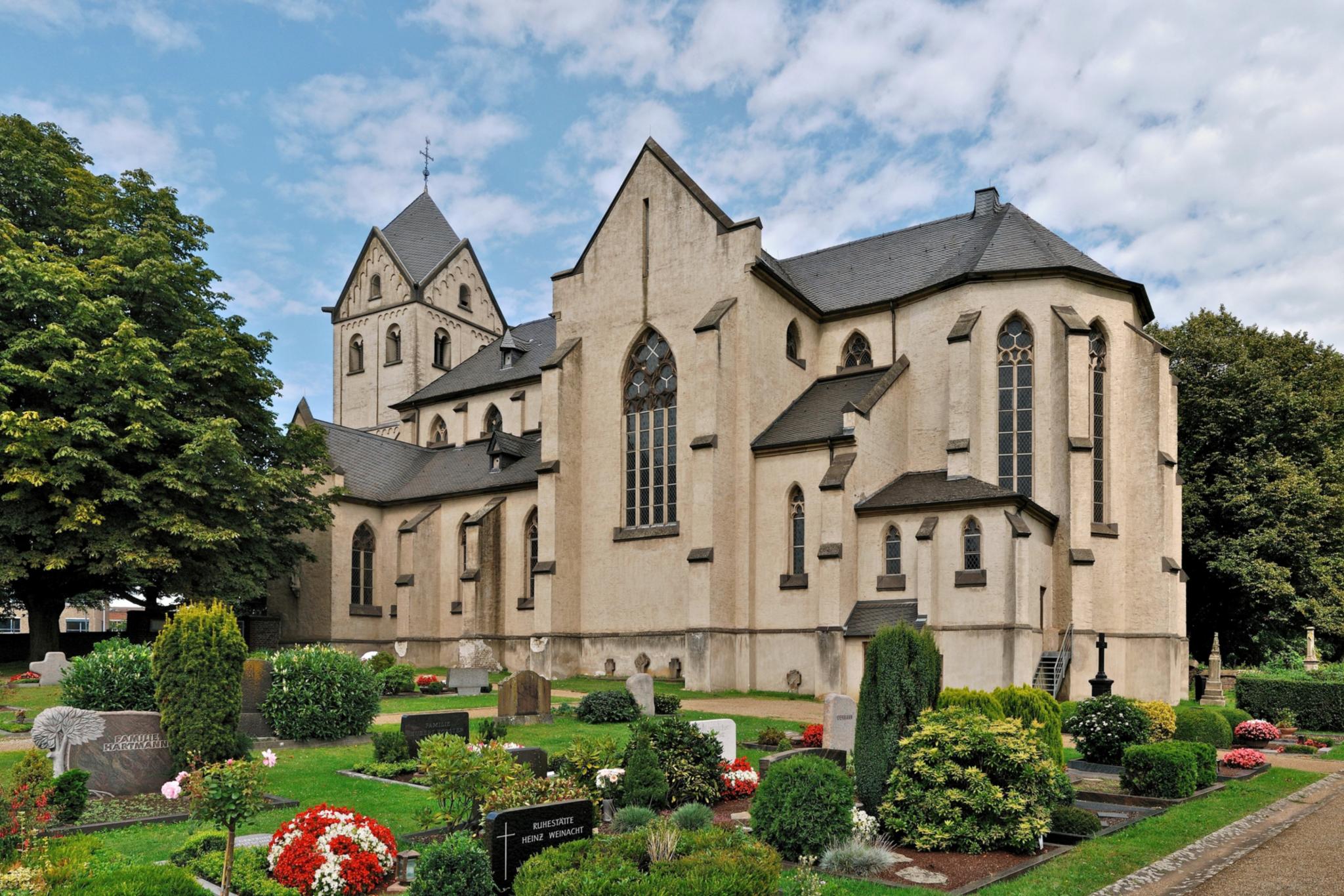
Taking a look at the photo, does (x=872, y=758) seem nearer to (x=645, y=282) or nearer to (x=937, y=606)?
(x=937, y=606)

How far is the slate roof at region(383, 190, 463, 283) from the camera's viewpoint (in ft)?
176

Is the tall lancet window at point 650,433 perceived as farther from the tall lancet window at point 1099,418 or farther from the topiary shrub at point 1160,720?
the topiary shrub at point 1160,720

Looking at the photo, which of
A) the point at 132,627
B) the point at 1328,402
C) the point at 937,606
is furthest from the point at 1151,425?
the point at 132,627

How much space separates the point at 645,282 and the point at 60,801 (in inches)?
1009

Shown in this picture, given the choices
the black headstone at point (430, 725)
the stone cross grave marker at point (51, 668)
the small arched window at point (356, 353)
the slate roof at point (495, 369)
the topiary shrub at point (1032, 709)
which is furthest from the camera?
the small arched window at point (356, 353)

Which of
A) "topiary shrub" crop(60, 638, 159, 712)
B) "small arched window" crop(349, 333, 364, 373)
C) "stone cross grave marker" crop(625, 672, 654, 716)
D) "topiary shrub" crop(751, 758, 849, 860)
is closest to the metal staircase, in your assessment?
"stone cross grave marker" crop(625, 672, 654, 716)

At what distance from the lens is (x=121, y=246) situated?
2942 centimetres

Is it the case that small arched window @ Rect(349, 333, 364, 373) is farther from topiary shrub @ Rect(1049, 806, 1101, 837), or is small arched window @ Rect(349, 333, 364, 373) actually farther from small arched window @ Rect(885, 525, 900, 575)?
topiary shrub @ Rect(1049, 806, 1101, 837)

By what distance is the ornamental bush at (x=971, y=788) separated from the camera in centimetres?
1120

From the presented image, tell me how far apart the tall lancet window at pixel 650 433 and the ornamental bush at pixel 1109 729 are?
54.9ft

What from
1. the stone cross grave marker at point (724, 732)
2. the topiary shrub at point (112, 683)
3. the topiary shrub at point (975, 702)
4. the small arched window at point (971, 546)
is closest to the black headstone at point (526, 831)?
the stone cross grave marker at point (724, 732)

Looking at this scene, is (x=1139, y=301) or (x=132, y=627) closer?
(x=1139, y=301)

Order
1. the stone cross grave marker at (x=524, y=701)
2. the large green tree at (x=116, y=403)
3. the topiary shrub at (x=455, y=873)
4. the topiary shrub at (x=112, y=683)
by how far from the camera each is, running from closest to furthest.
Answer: the topiary shrub at (x=455, y=873) < the topiary shrub at (x=112, y=683) < the stone cross grave marker at (x=524, y=701) < the large green tree at (x=116, y=403)

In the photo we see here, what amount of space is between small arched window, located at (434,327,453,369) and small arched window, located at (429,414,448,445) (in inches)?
237
